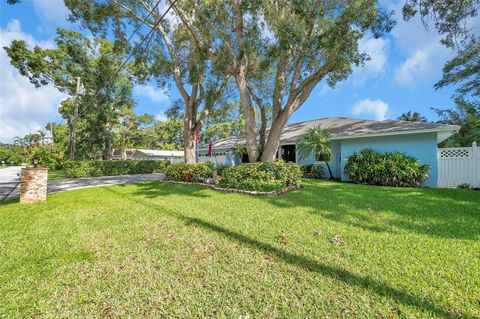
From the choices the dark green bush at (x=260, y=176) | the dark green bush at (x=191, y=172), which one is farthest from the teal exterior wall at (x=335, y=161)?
the dark green bush at (x=191, y=172)

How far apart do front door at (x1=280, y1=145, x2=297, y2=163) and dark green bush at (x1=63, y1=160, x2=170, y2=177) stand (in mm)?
8855

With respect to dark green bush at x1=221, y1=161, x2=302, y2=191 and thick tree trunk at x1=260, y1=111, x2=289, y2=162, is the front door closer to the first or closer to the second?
dark green bush at x1=221, y1=161, x2=302, y2=191

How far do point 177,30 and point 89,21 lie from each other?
171 inches

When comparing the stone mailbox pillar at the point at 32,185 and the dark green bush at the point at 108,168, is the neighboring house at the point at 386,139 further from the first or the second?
the stone mailbox pillar at the point at 32,185

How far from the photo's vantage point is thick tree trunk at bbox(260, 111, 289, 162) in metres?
8.72

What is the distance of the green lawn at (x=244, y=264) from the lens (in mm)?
2166

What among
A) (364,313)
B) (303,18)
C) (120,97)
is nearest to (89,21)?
(303,18)

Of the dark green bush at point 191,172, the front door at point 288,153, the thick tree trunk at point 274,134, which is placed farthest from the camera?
the front door at point 288,153

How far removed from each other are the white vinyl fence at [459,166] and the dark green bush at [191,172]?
10512 millimetres

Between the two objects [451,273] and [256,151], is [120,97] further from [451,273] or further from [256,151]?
[451,273]

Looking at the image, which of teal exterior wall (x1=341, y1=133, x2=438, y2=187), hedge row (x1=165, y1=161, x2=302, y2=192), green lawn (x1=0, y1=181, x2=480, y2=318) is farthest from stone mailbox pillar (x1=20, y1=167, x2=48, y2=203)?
teal exterior wall (x1=341, y1=133, x2=438, y2=187)

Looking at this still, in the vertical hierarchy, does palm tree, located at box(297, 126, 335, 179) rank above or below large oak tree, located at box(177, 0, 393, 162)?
below

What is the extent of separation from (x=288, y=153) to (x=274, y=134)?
25.0 feet

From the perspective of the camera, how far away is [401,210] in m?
5.43
